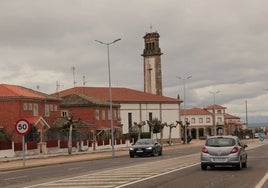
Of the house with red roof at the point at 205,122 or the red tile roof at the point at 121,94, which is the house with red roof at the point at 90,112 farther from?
the house with red roof at the point at 205,122

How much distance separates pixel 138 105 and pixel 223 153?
82.2 m

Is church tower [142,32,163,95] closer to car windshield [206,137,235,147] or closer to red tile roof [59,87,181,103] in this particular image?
red tile roof [59,87,181,103]

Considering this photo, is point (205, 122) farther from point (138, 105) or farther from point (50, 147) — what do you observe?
point (50, 147)

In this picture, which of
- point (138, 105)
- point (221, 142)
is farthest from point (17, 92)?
point (221, 142)

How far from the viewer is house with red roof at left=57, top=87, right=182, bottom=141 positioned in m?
103

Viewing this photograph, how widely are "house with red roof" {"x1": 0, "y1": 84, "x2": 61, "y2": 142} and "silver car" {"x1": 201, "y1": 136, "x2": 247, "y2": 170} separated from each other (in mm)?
40707

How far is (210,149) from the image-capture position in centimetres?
2339

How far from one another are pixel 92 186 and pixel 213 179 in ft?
14.8

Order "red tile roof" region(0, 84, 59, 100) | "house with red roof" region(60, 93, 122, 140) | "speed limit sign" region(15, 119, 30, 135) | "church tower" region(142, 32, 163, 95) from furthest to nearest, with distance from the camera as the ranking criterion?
"church tower" region(142, 32, 163, 95) → "house with red roof" region(60, 93, 122, 140) → "red tile roof" region(0, 84, 59, 100) → "speed limit sign" region(15, 119, 30, 135)

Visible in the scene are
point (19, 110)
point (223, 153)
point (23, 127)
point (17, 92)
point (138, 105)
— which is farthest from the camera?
point (138, 105)

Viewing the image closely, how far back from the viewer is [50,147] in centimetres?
5419

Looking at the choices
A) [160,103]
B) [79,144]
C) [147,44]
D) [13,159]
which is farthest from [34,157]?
[147,44]

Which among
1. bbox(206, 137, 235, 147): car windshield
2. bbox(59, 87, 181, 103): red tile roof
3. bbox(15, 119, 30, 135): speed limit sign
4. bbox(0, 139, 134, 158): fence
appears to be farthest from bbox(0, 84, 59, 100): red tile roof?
bbox(206, 137, 235, 147): car windshield

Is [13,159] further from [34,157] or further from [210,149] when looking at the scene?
[210,149]
